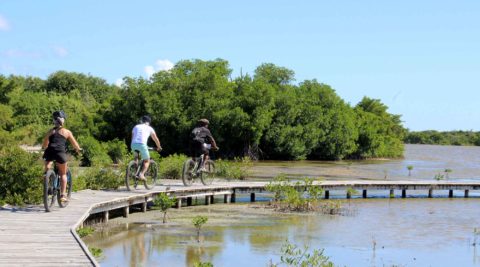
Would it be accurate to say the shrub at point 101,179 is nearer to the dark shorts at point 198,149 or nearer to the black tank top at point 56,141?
the dark shorts at point 198,149

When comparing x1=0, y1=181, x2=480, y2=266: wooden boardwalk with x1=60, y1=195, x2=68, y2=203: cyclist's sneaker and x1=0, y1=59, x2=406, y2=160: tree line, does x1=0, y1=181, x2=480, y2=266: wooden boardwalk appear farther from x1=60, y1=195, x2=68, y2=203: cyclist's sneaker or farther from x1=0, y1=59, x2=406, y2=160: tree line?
x1=0, y1=59, x2=406, y2=160: tree line

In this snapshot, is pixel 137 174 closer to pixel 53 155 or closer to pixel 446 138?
pixel 53 155

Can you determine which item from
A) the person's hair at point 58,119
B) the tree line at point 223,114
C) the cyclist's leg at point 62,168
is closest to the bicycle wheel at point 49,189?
the cyclist's leg at point 62,168

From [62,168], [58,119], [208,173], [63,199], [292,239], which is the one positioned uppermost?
[58,119]

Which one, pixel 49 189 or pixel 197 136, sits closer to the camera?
pixel 49 189

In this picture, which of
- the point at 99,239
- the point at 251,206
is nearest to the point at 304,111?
the point at 251,206

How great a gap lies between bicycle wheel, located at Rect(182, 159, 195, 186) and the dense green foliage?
135847 mm

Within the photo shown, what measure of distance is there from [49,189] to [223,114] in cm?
3889

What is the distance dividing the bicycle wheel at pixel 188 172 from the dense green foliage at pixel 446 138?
136 m

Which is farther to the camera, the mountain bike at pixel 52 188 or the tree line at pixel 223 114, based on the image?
the tree line at pixel 223 114

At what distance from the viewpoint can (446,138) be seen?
Answer: 151 meters

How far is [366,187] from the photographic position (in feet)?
80.8

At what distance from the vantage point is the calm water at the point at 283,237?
11.7m

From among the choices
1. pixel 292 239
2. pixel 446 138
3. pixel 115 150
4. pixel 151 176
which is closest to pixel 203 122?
pixel 151 176
